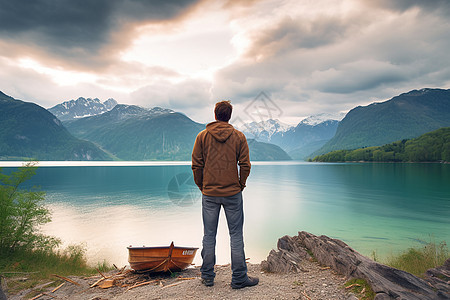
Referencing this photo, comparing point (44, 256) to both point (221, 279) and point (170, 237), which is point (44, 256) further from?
point (170, 237)

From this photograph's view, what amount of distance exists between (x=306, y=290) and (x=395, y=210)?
103 ft

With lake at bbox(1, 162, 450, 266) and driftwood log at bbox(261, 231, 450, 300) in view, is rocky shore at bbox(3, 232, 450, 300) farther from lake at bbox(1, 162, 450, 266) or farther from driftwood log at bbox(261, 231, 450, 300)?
lake at bbox(1, 162, 450, 266)

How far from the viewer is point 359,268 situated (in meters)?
5.92

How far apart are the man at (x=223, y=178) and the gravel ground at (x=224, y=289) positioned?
484 millimetres

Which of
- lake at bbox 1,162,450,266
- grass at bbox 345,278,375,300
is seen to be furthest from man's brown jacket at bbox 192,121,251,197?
lake at bbox 1,162,450,266

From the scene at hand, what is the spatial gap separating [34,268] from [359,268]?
→ 1107 centimetres

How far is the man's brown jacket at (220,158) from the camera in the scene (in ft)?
18.6

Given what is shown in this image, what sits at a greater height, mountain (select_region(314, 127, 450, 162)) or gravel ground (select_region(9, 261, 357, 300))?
mountain (select_region(314, 127, 450, 162))

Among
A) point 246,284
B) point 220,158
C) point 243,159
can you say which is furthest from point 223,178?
point 246,284

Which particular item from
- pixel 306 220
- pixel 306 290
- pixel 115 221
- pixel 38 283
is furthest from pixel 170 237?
pixel 306 290

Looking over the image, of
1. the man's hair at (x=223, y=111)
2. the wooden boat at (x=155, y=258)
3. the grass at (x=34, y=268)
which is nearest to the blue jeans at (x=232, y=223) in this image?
the man's hair at (x=223, y=111)

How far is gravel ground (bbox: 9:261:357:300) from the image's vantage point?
217 inches

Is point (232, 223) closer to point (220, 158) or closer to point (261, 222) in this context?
point (220, 158)

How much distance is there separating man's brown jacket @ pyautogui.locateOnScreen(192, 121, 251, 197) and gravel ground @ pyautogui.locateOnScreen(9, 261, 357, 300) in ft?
7.23
